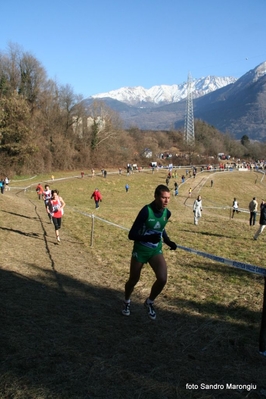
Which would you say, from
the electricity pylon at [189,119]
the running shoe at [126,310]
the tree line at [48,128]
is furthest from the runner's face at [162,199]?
the electricity pylon at [189,119]

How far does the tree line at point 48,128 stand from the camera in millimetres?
48875

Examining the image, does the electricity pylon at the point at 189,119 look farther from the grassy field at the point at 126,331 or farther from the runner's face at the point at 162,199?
the runner's face at the point at 162,199

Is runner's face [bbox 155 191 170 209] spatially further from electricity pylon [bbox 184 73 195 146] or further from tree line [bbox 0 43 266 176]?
electricity pylon [bbox 184 73 195 146]

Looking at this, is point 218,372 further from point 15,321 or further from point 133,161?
point 133,161

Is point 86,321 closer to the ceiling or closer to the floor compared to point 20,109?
closer to the floor

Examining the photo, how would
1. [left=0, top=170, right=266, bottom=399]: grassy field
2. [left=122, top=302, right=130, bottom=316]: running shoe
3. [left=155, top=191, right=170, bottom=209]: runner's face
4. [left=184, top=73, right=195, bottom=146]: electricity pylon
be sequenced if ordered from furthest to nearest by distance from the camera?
[left=184, top=73, right=195, bottom=146]: electricity pylon → [left=122, top=302, right=130, bottom=316]: running shoe → [left=155, top=191, right=170, bottom=209]: runner's face → [left=0, top=170, right=266, bottom=399]: grassy field

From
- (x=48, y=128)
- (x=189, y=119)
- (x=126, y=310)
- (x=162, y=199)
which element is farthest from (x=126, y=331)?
(x=189, y=119)

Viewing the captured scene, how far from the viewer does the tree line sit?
1924 inches

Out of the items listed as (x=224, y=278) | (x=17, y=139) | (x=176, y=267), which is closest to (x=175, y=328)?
(x=224, y=278)

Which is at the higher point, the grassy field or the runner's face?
the runner's face

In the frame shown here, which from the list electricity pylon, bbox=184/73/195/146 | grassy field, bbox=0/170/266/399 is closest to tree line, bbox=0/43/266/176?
electricity pylon, bbox=184/73/195/146

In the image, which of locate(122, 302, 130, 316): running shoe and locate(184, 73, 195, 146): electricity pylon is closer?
locate(122, 302, 130, 316): running shoe

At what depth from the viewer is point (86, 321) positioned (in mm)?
5562

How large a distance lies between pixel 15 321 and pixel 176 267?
5.54 m
